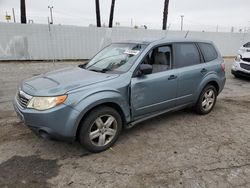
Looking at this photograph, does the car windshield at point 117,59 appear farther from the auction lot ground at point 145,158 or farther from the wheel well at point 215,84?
the wheel well at point 215,84

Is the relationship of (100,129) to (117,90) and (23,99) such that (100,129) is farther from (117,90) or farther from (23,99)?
(23,99)

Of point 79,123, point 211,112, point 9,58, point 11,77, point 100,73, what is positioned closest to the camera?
point 79,123

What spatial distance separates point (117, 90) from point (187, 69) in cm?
166

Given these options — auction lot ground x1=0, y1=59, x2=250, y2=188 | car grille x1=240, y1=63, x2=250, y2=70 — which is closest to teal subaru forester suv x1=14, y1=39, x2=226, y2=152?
auction lot ground x1=0, y1=59, x2=250, y2=188

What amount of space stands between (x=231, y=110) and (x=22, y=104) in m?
4.45

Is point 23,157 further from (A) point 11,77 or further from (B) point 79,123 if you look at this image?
(A) point 11,77

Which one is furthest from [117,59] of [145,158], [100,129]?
[145,158]

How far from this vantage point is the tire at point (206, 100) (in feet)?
15.4

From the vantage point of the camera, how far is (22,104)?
3.14 metres

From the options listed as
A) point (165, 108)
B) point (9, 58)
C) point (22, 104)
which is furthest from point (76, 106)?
point (9, 58)

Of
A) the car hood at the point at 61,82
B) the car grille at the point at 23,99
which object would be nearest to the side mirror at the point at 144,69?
the car hood at the point at 61,82

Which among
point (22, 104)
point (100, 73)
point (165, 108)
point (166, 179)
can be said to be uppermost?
point (100, 73)

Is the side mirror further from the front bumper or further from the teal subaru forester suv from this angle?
the front bumper

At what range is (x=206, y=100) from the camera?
4.83 meters
